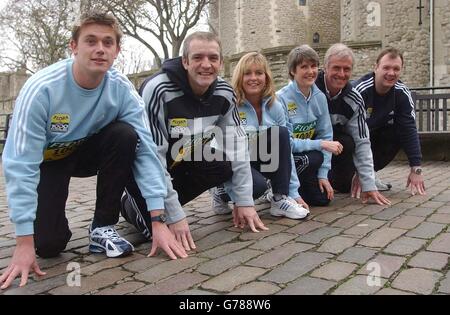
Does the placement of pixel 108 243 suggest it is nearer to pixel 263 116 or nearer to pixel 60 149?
pixel 60 149

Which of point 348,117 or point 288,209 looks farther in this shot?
point 348,117

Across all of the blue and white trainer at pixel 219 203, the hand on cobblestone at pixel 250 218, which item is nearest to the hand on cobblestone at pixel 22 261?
the hand on cobblestone at pixel 250 218

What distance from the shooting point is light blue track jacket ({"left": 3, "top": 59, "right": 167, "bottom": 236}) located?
7.72 feet


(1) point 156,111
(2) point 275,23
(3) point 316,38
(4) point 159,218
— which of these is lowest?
(4) point 159,218

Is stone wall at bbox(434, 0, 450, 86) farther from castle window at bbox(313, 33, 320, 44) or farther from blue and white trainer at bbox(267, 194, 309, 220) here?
blue and white trainer at bbox(267, 194, 309, 220)

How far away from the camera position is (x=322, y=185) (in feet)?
13.6

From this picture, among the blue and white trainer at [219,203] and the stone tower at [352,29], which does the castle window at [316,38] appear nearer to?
the stone tower at [352,29]

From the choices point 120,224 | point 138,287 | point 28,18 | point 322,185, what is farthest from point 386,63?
point 28,18

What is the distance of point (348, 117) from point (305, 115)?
511 mm

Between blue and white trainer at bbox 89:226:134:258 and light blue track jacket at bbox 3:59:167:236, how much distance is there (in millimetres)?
291

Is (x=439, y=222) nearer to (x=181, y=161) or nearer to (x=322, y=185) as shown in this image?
(x=322, y=185)

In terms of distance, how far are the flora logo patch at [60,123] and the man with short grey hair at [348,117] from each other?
2412 mm

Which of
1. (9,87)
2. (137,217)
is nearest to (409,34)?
(137,217)

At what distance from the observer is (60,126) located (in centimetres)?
266
